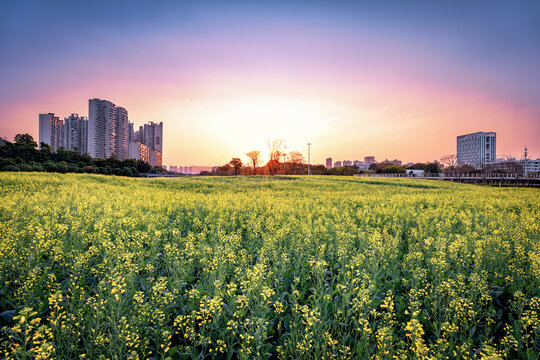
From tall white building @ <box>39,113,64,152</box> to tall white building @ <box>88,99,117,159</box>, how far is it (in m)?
13.5

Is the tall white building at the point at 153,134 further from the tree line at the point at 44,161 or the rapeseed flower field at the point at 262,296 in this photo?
the rapeseed flower field at the point at 262,296

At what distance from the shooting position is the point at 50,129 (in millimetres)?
109000

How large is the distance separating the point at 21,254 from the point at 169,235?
309 centimetres

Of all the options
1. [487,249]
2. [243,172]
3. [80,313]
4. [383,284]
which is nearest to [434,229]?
[487,249]

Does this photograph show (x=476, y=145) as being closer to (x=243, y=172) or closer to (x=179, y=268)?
(x=243, y=172)

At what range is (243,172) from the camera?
3413 inches

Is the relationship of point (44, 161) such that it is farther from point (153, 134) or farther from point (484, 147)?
point (484, 147)

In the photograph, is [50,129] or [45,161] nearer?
[45,161]

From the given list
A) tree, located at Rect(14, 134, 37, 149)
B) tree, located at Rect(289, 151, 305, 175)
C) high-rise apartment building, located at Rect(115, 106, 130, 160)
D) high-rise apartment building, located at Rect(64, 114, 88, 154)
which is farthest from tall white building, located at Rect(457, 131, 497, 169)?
high-rise apartment building, located at Rect(64, 114, 88, 154)

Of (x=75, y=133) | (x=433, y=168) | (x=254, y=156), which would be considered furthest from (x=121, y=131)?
(x=433, y=168)

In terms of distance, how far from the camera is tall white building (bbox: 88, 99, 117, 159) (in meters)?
113

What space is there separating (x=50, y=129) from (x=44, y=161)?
289ft

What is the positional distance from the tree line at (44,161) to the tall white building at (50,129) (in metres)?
75.5

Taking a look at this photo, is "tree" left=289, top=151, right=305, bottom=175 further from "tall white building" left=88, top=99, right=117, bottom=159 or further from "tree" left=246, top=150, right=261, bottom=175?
"tall white building" left=88, top=99, right=117, bottom=159
